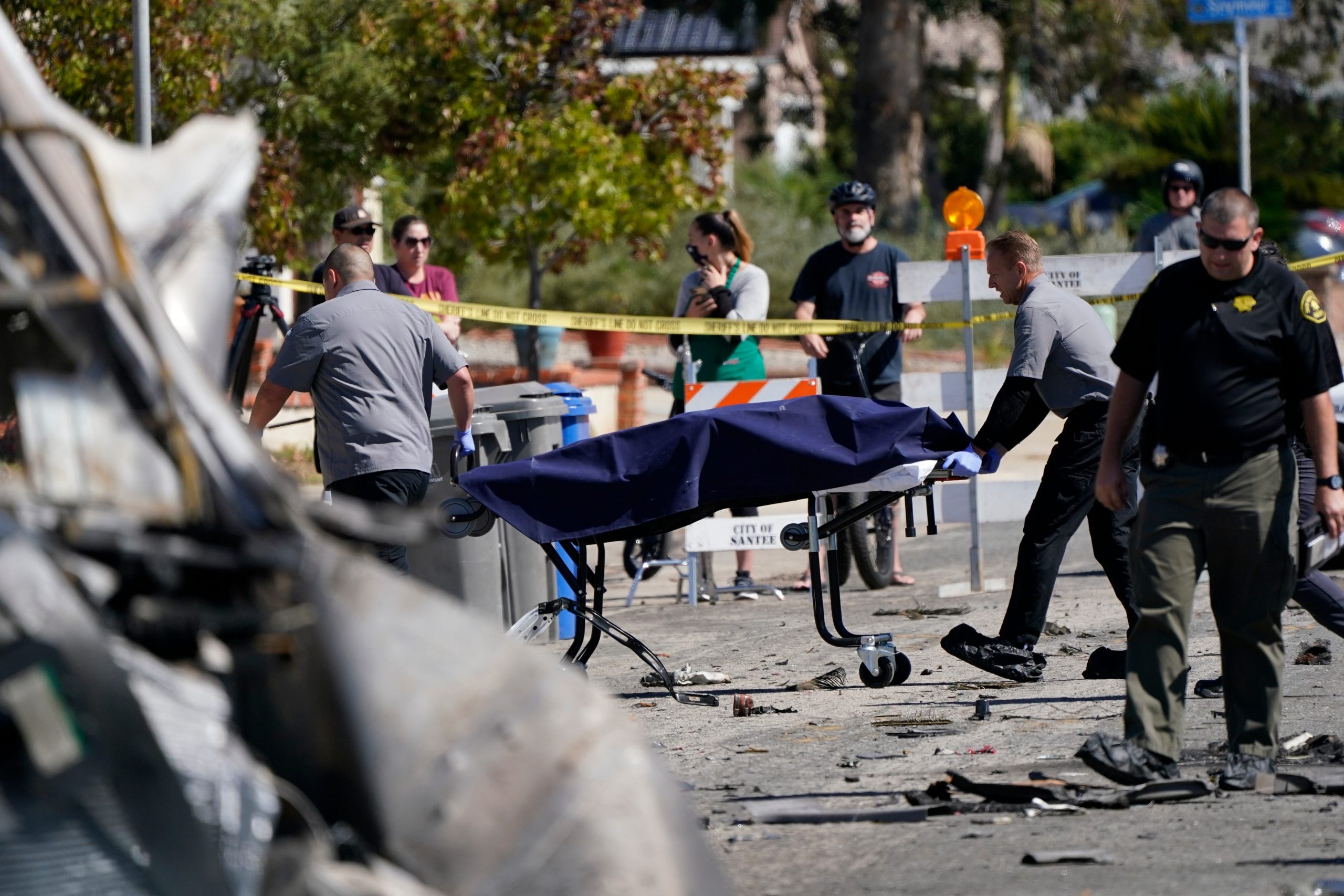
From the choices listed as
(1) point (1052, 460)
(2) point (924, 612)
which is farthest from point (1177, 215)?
(1) point (1052, 460)

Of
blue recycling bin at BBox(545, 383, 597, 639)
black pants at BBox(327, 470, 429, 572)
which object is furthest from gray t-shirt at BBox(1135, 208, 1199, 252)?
black pants at BBox(327, 470, 429, 572)

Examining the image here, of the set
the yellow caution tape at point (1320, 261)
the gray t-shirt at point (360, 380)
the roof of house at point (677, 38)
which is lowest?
the gray t-shirt at point (360, 380)

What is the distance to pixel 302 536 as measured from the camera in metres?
3.47

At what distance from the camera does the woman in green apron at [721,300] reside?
431 inches

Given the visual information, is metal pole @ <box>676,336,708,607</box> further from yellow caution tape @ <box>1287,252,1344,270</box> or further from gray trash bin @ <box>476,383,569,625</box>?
yellow caution tape @ <box>1287,252,1344,270</box>

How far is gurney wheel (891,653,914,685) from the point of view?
776 centimetres

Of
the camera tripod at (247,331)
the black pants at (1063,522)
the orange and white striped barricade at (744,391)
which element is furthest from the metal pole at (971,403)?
the camera tripod at (247,331)

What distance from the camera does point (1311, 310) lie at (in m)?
5.94

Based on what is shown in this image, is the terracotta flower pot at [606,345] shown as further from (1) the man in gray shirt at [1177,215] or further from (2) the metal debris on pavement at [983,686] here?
(2) the metal debris on pavement at [983,686]

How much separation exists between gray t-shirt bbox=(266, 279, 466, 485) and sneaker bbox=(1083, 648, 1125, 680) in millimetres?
2924

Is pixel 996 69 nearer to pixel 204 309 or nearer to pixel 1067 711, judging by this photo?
pixel 1067 711

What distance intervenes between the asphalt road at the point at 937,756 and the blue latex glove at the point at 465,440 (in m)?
1.18

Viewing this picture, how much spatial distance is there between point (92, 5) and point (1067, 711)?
8843 millimetres

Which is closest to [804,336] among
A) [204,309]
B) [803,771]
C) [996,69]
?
[803,771]
